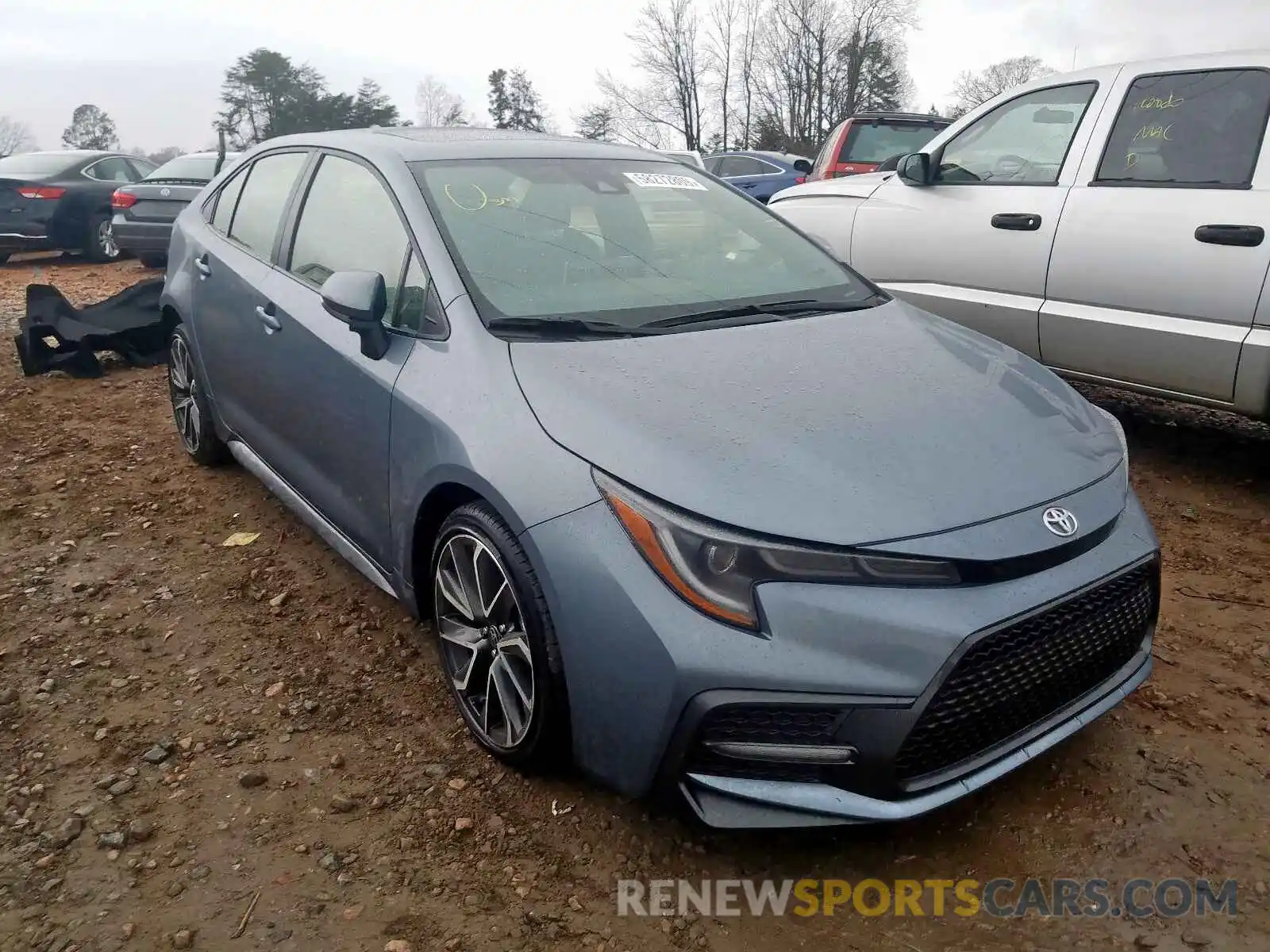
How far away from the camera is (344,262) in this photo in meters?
3.11

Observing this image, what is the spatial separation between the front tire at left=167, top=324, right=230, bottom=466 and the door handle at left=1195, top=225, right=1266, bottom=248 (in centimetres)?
414

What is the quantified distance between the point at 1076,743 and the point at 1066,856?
17.1 inches

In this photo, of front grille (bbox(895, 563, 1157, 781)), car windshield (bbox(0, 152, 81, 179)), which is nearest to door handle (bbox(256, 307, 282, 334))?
front grille (bbox(895, 563, 1157, 781))

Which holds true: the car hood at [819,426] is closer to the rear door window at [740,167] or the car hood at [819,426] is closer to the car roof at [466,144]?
the car roof at [466,144]

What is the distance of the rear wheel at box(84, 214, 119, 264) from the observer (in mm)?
12516

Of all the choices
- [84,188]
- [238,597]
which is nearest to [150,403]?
[238,597]

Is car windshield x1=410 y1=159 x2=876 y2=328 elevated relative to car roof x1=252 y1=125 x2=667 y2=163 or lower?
lower

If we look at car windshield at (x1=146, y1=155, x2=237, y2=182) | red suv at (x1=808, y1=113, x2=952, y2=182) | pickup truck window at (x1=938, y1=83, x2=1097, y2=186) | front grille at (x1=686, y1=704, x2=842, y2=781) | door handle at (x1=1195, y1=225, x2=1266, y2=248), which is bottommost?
front grille at (x1=686, y1=704, x2=842, y2=781)

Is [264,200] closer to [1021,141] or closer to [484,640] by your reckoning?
[484,640]

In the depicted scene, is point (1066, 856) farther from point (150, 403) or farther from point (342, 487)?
point (150, 403)

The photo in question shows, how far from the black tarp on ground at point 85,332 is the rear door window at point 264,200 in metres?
2.70

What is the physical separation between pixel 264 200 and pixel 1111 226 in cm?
350

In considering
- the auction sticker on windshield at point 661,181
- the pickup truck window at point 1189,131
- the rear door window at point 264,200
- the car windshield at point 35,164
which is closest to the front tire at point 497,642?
the auction sticker on windshield at point 661,181

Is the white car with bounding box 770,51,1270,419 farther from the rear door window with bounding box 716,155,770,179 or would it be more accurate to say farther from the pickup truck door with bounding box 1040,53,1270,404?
the rear door window with bounding box 716,155,770,179
